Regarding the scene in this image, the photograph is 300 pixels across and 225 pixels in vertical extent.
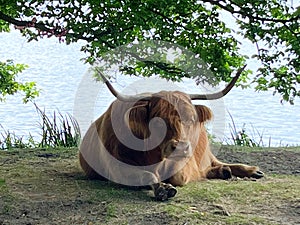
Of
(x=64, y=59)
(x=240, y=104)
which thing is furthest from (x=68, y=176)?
(x=64, y=59)

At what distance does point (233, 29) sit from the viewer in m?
5.07

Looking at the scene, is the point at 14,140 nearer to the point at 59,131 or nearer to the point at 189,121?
the point at 59,131

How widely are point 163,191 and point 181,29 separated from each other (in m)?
1.57

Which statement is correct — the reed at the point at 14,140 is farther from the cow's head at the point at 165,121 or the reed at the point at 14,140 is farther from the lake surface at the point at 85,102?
the cow's head at the point at 165,121

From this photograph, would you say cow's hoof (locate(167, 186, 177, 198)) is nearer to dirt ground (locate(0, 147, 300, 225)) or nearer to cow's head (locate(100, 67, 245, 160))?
dirt ground (locate(0, 147, 300, 225))

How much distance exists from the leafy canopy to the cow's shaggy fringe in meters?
2.76

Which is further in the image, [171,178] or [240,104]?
[240,104]

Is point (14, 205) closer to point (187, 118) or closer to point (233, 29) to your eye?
point (187, 118)

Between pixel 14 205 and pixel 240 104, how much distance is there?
8325 mm

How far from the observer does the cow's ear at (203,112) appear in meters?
4.53

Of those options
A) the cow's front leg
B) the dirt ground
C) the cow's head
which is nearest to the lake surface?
the cow's head

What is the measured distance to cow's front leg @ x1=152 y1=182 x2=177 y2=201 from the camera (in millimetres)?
3965

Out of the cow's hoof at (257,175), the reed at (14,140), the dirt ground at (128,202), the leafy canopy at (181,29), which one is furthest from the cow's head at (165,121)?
the reed at (14,140)

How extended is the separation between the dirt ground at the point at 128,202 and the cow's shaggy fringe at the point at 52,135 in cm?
259
